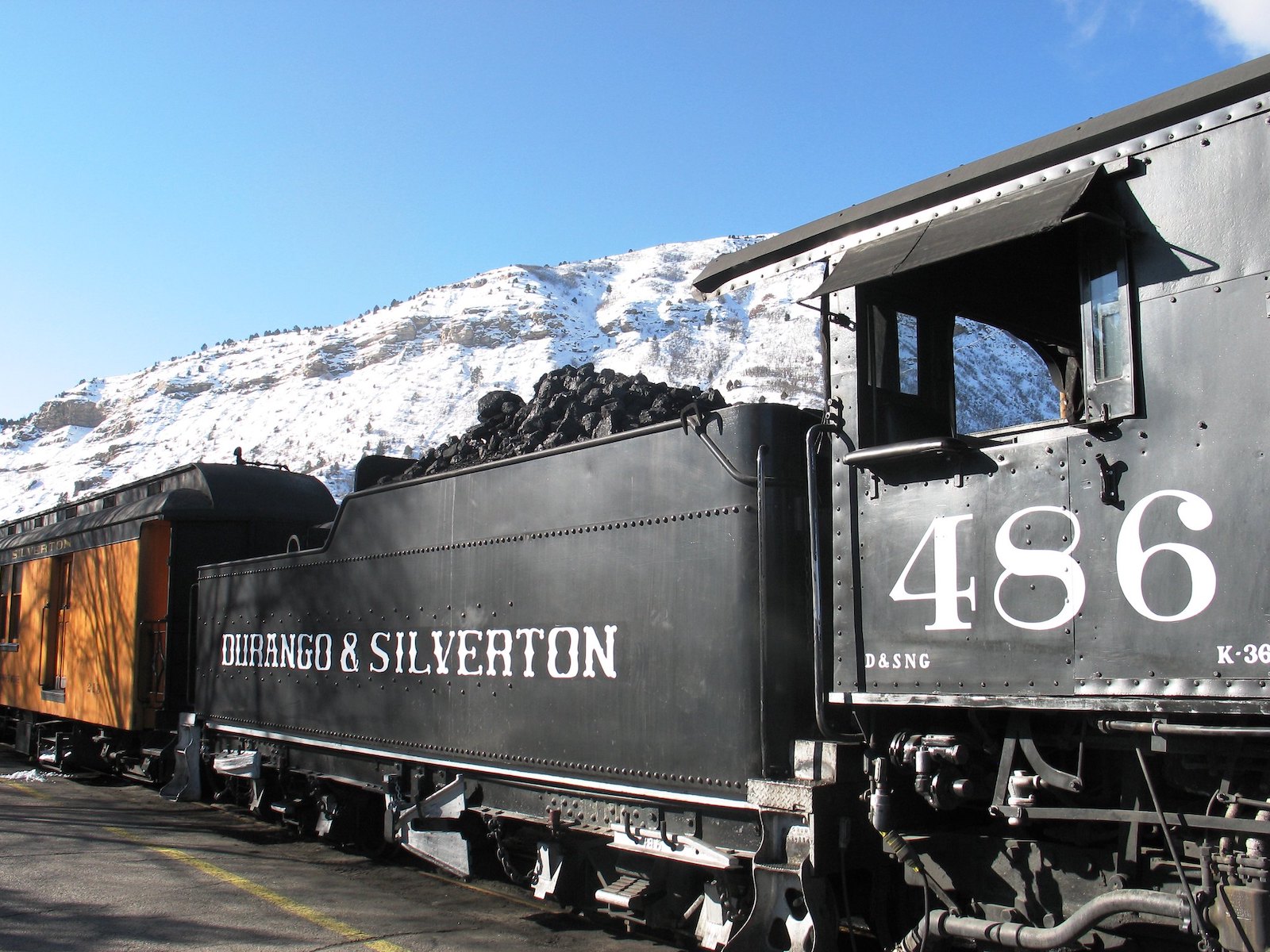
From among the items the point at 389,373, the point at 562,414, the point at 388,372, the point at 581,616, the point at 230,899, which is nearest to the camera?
the point at 581,616

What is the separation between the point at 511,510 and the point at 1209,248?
366cm

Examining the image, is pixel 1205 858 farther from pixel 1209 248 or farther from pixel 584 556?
pixel 584 556

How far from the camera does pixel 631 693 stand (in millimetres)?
5012

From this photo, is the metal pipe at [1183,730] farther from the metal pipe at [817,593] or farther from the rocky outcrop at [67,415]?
the rocky outcrop at [67,415]

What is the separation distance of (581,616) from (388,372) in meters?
115

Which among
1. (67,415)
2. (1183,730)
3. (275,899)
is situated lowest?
(275,899)

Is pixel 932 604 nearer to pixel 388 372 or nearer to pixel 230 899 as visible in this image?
pixel 230 899

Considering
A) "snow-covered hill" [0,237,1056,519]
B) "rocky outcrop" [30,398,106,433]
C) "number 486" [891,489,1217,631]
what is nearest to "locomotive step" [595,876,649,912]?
"number 486" [891,489,1217,631]

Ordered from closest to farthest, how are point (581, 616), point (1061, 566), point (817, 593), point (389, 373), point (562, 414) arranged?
point (1061, 566) → point (817, 593) → point (581, 616) → point (562, 414) → point (389, 373)

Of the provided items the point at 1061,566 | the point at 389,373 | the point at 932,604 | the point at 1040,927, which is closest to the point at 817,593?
the point at 932,604

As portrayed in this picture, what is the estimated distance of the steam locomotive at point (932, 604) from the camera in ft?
10.6

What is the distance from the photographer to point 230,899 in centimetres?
659

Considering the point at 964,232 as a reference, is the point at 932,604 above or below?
below

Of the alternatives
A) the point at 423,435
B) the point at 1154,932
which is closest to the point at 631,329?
the point at 423,435
